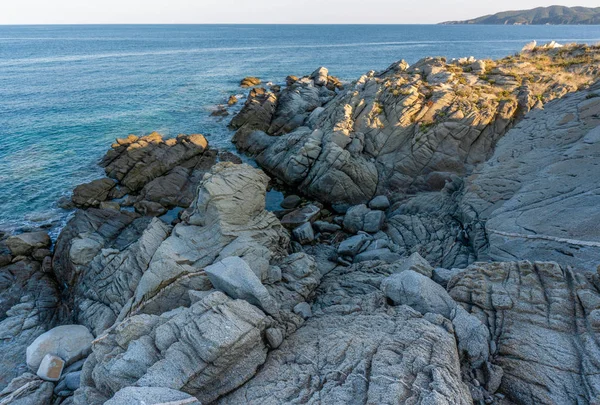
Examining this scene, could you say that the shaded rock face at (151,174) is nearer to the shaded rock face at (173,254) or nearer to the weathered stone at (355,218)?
the shaded rock face at (173,254)

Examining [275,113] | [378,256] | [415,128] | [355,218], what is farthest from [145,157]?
[415,128]

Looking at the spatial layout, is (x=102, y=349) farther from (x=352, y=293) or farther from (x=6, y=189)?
(x=6, y=189)

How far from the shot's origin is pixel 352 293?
680 inches

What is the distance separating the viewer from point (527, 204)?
18.2m

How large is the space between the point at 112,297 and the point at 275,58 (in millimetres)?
108970

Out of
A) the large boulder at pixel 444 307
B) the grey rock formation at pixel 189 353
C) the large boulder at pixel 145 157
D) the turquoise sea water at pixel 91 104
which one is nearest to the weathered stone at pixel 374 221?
the large boulder at pixel 444 307

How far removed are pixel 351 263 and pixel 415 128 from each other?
53.9ft

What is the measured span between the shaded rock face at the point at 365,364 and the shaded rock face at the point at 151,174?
78.1ft

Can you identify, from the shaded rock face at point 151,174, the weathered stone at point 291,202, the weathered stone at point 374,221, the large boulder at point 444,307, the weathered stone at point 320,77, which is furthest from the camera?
the weathered stone at point 320,77

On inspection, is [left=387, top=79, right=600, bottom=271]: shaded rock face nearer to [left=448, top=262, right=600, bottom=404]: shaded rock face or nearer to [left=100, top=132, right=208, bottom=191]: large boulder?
[left=448, top=262, right=600, bottom=404]: shaded rock face

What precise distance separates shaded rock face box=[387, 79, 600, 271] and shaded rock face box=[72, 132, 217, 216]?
2091 cm

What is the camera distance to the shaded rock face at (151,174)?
108ft

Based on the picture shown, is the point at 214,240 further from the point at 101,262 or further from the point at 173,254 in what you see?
the point at 101,262

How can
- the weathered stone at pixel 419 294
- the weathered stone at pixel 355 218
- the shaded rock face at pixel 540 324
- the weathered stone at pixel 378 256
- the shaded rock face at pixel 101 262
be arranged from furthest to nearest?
the weathered stone at pixel 355 218, the weathered stone at pixel 378 256, the shaded rock face at pixel 101 262, the weathered stone at pixel 419 294, the shaded rock face at pixel 540 324
